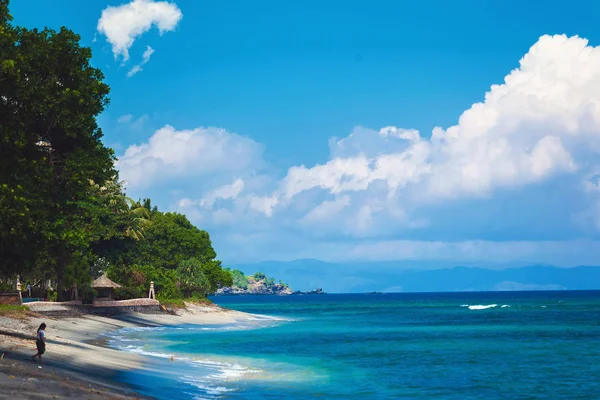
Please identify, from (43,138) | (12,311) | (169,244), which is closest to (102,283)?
(12,311)

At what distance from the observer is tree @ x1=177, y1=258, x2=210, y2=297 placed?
11919 cm

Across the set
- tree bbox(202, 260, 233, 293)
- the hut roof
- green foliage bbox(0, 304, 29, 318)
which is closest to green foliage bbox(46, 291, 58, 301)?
the hut roof

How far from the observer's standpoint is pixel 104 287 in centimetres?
8744

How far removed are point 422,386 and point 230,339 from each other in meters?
31.9

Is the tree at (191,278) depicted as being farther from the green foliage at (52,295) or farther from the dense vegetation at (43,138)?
→ the dense vegetation at (43,138)

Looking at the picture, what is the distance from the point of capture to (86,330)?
63.7m

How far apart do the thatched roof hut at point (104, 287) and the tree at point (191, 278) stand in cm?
2727

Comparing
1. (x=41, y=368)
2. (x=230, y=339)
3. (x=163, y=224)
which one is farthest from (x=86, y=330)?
(x=163, y=224)

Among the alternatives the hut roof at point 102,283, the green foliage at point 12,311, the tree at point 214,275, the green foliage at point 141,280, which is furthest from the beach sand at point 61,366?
the tree at point 214,275

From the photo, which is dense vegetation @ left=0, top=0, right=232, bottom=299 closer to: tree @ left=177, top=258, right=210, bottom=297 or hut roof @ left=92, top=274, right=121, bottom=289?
hut roof @ left=92, top=274, right=121, bottom=289

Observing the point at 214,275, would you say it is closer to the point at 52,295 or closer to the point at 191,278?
the point at 191,278

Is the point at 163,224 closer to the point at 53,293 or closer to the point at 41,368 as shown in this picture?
the point at 53,293

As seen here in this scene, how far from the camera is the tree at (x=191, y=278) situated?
119 metres

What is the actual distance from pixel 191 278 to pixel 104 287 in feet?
108
